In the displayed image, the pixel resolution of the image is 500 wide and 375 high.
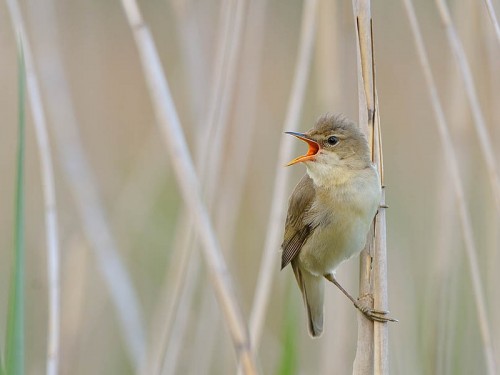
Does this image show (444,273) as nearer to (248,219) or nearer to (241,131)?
(241,131)

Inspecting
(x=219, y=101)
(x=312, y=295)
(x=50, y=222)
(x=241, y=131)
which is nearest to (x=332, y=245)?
(x=312, y=295)

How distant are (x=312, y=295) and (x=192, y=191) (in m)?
1.21

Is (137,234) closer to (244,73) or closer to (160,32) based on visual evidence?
(244,73)

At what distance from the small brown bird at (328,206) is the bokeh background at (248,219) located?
0.31 ft

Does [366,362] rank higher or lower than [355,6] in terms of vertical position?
lower

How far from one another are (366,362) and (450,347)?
701 millimetres

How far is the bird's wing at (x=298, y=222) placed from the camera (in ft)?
8.04

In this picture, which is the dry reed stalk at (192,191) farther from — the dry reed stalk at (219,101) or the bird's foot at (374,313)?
the dry reed stalk at (219,101)

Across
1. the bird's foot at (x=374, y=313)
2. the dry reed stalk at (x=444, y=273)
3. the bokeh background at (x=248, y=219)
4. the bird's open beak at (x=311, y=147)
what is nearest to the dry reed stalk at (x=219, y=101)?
the bokeh background at (x=248, y=219)

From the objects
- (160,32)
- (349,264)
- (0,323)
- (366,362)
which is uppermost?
(160,32)

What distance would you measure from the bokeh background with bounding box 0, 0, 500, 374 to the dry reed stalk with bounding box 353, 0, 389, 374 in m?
0.18

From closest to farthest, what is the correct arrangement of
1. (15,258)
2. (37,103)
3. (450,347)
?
(15,258), (37,103), (450,347)

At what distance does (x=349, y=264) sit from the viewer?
9.15 feet

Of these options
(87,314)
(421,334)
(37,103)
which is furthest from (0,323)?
(421,334)
